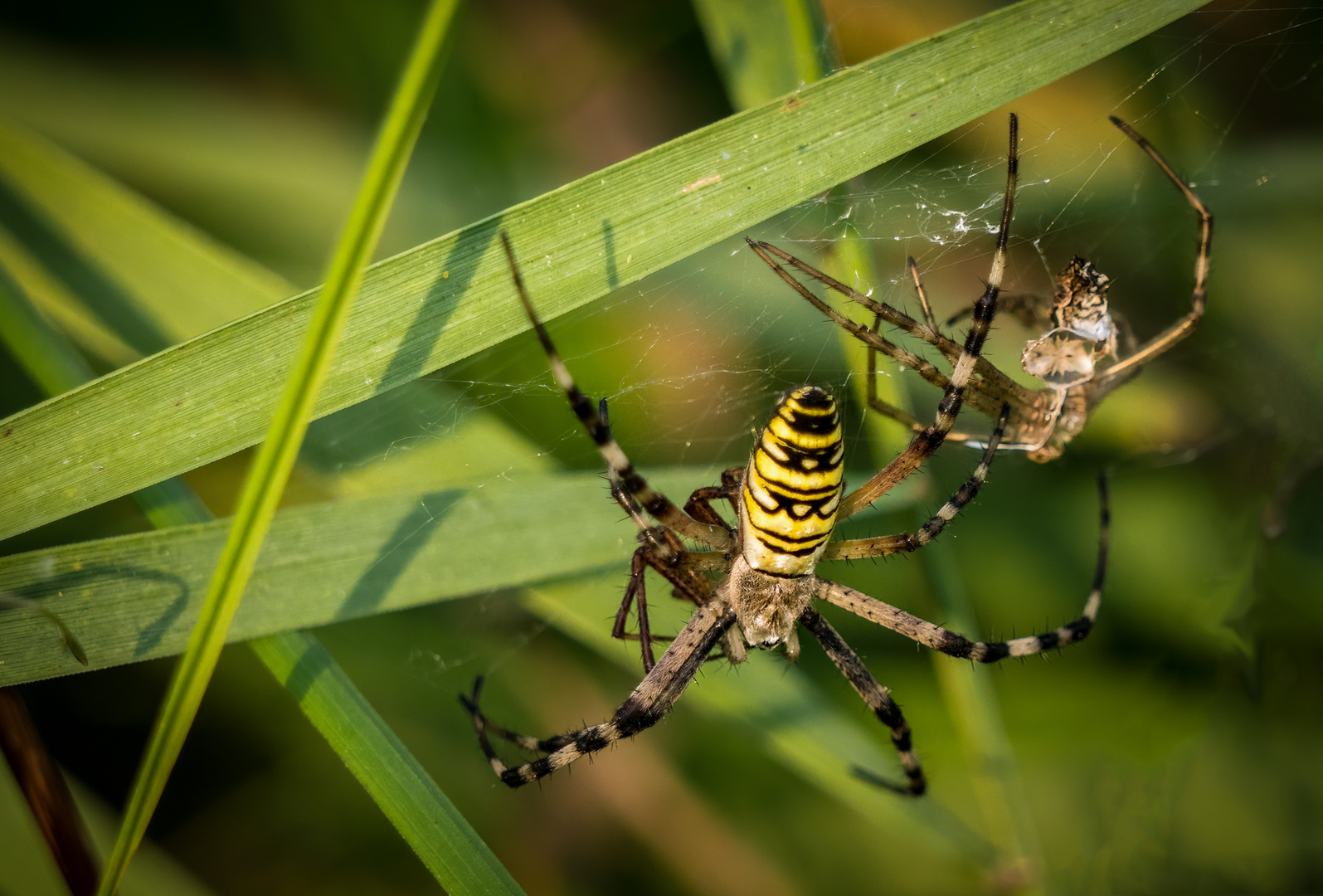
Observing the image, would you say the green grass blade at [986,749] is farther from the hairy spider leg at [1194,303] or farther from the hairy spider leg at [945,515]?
the hairy spider leg at [1194,303]

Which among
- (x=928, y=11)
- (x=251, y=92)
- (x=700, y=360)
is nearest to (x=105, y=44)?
(x=251, y=92)

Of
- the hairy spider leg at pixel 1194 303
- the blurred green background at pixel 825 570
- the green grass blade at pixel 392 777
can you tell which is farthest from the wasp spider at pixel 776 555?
the hairy spider leg at pixel 1194 303

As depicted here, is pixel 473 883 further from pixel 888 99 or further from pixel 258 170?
pixel 258 170

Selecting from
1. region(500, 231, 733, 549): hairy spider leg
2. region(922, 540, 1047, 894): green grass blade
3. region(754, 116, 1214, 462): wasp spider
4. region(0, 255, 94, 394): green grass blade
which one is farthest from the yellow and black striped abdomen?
region(0, 255, 94, 394): green grass blade

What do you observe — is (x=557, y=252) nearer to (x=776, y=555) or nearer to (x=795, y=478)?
(x=795, y=478)

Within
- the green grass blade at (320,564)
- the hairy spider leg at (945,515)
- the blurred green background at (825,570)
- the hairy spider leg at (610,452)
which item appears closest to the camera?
the hairy spider leg at (610,452)

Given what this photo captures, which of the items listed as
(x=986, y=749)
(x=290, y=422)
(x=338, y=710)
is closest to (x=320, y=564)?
(x=338, y=710)
